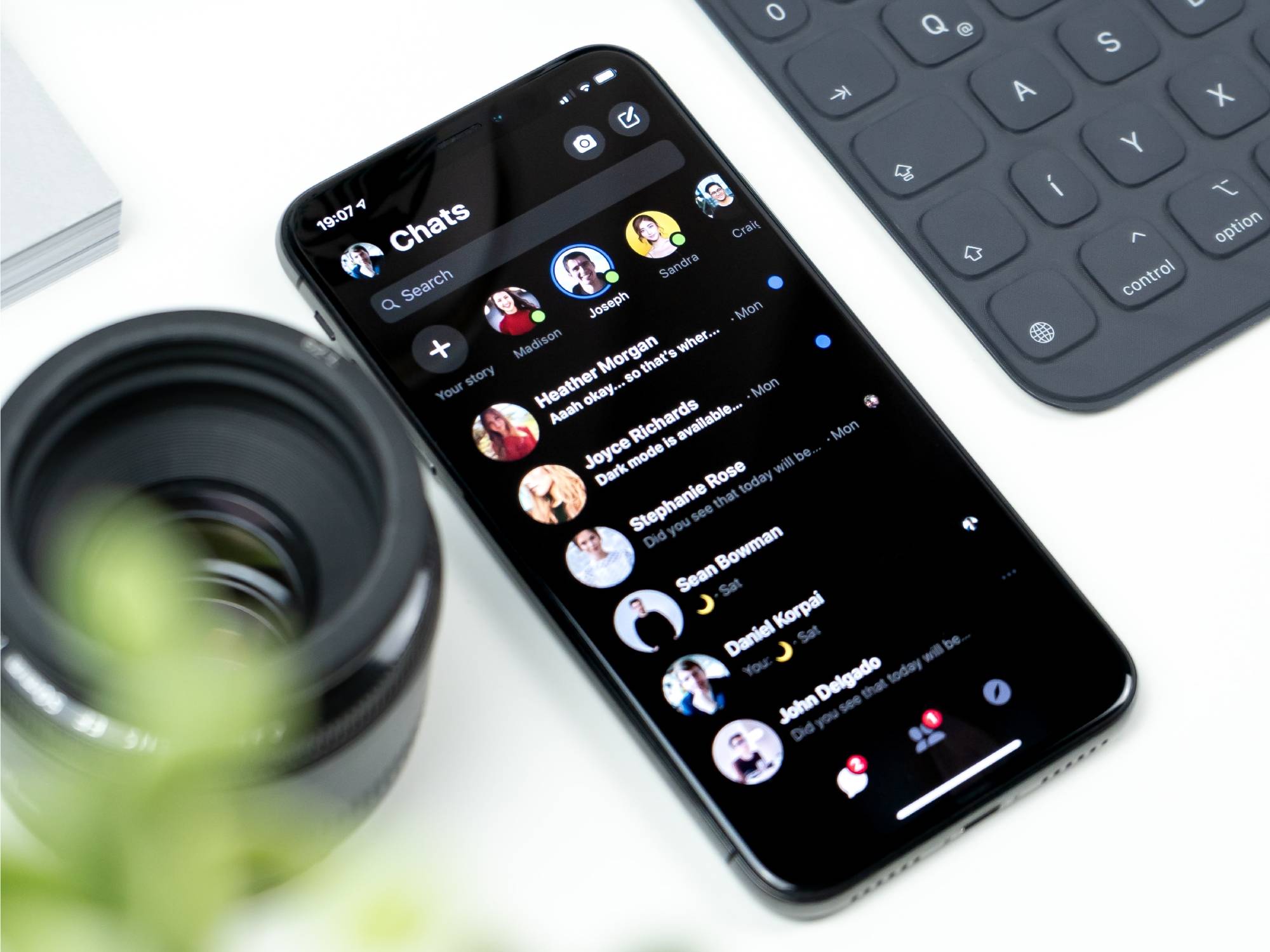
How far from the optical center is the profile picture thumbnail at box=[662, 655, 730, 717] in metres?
0.43

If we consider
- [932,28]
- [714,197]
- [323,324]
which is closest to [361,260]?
[323,324]

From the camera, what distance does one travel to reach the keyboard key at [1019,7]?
0.55m

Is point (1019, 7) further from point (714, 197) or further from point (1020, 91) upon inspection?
point (714, 197)

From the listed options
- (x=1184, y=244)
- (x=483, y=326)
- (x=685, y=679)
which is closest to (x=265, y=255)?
(x=483, y=326)

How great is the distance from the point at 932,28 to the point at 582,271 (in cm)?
17

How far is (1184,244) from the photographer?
521mm

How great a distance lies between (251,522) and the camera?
1.25ft

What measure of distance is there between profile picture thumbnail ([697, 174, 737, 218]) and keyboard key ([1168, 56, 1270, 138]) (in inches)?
7.0

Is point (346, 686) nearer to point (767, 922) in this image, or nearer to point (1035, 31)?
point (767, 922)

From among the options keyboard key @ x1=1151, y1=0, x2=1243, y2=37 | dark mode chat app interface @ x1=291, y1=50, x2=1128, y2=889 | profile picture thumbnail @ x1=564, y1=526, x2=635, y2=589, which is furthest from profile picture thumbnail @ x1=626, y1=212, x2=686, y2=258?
keyboard key @ x1=1151, y1=0, x2=1243, y2=37

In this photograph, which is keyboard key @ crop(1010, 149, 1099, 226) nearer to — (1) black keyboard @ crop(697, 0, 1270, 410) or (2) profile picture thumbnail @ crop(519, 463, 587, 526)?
(1) black keyboard @ crop(697, 0, 1270, 410)

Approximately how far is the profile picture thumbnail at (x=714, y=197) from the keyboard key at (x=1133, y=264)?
0.43ft

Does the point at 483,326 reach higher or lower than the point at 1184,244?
higher

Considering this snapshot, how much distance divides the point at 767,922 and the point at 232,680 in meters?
0.27
